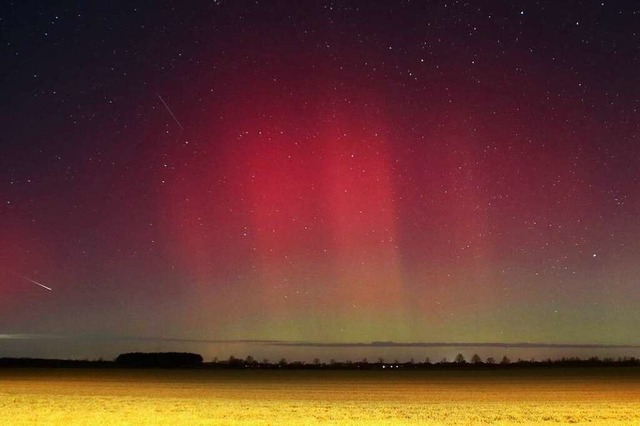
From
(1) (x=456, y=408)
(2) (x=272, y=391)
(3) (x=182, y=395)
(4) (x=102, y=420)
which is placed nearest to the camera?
(4) (x=102, y=420)

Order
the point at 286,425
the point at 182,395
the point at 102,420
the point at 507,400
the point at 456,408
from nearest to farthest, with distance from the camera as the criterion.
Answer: the point at 286,425 < the point at 102,420 < the point at 456,408 < the point at 507,400 < the point at 182,395

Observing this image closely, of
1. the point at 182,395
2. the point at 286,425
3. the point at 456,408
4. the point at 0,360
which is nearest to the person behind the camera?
the point at 286,425

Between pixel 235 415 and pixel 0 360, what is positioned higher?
pixel 0 360

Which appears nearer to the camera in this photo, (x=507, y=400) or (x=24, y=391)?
(x=507, y=400)

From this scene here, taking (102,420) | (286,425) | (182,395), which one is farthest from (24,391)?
(286,425)

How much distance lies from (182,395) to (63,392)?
7765 millimetres

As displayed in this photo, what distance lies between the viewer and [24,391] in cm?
4494

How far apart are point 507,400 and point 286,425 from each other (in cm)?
1680

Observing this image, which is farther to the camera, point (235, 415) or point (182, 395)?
point (182, 395)

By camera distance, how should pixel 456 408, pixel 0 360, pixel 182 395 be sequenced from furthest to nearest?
1. pixel 0 360
2. pixel 182 395
3. pixel 456 408

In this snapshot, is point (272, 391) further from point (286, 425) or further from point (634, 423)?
point (634, 423)

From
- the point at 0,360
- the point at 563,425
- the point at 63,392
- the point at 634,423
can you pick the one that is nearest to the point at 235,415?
the point at 563,425

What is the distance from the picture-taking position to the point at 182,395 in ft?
142

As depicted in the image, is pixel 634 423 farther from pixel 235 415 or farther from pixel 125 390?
pixel 125 390
